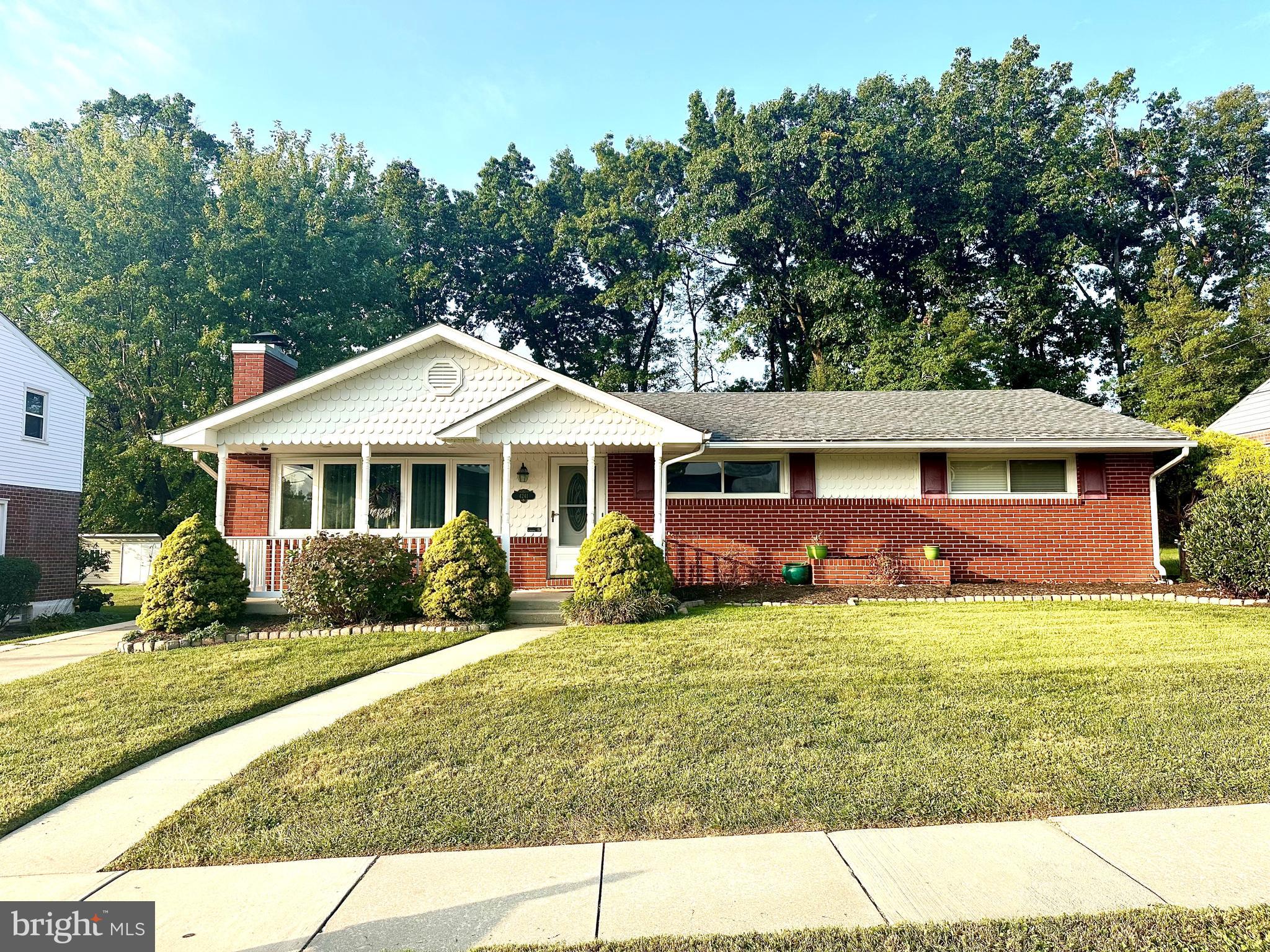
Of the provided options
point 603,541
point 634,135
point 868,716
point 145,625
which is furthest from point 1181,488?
point 634,135

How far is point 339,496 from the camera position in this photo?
539 inches

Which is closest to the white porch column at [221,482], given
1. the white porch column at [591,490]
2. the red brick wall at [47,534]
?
the red brick wall at [47,534]

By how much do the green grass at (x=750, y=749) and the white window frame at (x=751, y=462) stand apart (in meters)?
5.87

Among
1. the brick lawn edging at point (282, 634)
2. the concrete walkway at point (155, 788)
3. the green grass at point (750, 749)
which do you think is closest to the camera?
the concrete walkway at point (155, 788)

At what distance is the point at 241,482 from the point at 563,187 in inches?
960

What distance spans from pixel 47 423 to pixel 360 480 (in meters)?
7.99

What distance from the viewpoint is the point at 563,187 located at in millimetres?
33406

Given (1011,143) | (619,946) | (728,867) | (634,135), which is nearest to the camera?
(619,946)

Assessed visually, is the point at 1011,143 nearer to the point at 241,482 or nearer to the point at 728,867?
the point at 241,482

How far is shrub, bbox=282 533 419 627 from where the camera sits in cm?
1000

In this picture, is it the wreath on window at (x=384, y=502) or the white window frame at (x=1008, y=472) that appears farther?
the wreath on window at (x=384, y=502)

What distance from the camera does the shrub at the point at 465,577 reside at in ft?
33.1

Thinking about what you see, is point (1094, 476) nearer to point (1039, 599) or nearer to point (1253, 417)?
point (1039, 599)

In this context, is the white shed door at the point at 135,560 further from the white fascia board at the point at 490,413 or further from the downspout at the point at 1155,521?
the downspout at the point at 1155,521
